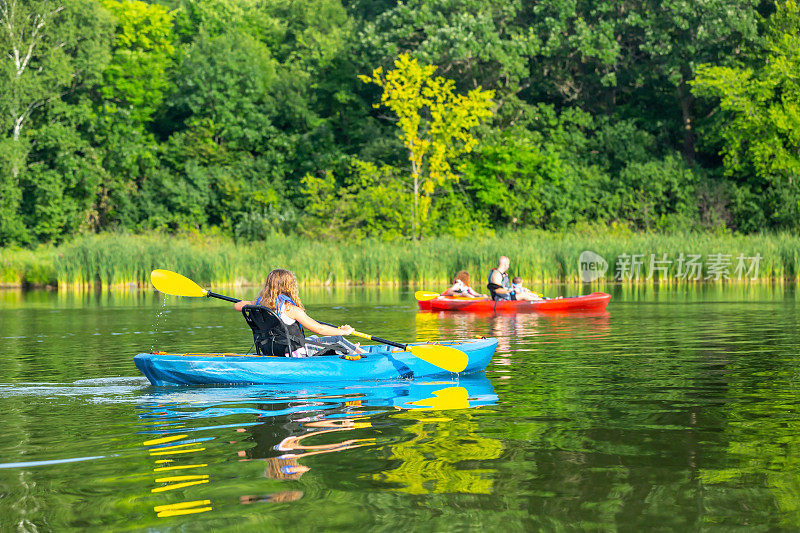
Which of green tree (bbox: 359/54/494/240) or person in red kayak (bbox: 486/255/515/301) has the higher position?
green tree (bbox: 359/54/494/240)

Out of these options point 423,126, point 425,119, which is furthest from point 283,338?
point 425,119

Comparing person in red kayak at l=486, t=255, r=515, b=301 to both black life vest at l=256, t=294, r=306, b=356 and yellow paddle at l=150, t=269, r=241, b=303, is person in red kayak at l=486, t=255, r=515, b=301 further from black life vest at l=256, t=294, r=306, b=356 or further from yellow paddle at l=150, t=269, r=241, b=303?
black life vest at l=256, t=294, r=306, b=356

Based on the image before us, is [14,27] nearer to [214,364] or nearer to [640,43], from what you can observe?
[640,43]

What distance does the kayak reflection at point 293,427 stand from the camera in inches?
224

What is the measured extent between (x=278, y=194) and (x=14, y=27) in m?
11.8

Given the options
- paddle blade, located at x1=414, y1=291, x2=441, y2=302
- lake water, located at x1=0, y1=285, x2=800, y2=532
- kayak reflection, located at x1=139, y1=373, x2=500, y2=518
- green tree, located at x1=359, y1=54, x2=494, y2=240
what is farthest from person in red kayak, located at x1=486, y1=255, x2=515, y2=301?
green tree, located at x1=359, y1=54, x2=494, y2=240

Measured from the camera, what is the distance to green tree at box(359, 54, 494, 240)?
37.4 m

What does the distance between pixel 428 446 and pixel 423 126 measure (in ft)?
109

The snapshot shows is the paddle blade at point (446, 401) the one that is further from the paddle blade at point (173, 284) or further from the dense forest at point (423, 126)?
the dense forest at point (423, 126)

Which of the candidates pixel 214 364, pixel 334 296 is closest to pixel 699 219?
pixel 334 296

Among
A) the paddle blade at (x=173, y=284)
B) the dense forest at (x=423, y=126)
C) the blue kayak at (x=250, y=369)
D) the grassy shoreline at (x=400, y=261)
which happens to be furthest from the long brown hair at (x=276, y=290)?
the dense forest at (x=423, y=126)

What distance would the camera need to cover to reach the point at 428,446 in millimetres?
6496

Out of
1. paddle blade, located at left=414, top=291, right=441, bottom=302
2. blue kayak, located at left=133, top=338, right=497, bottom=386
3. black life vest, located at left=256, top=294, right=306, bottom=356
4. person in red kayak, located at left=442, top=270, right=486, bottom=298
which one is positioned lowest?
blue kayak, located at left=133, top=338, right=497, bottom=386

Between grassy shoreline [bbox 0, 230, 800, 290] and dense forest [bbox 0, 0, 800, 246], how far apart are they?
24.5 feet
